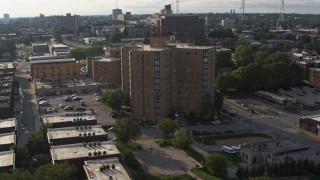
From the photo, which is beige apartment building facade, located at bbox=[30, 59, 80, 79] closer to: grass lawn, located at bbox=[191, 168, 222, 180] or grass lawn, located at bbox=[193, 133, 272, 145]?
grass lawn, located at bbox=[193, 133, 272, 145]

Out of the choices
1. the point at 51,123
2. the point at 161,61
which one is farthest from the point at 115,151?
the point at 161,61

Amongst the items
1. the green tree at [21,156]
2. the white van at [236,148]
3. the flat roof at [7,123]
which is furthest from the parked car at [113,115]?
the green tree at [21,156]

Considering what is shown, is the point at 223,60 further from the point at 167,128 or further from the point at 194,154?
the point at 194,154

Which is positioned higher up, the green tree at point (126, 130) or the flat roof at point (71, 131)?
the flat roof at point (71, 131)

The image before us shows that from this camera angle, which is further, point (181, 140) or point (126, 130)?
point (126, 130)

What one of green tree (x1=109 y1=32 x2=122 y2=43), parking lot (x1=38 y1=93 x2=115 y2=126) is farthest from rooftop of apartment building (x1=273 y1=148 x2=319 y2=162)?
green tree (x1=109 y1=32 x2=122 y2=43)

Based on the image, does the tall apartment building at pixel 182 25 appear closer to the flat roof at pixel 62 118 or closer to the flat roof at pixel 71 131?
the flat roof at pixel 62 118

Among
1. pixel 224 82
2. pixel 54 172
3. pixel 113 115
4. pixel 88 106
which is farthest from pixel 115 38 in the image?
pixel 54 172
